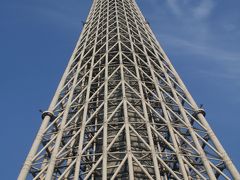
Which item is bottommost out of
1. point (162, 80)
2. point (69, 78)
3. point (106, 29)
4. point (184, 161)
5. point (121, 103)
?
point (184, 161)

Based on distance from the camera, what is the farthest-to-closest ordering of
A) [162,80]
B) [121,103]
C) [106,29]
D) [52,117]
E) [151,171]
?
[106,29] → [162,80] → [52,117] → [121,103] → [151,171]

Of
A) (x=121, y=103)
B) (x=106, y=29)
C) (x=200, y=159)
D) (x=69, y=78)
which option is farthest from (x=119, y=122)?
(x=106, y=29)

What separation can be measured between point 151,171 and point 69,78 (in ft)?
42.7

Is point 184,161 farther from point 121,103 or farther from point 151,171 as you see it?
point 121,103

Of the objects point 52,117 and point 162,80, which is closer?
point 52,117

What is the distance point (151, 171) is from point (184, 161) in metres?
2.24

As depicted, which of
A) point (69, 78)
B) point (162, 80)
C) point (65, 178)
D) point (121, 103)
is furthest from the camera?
point (69, 78)

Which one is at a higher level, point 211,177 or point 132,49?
point 132,49

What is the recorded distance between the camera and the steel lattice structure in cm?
2005

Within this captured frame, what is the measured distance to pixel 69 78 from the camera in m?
31.3

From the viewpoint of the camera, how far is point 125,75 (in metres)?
28.6

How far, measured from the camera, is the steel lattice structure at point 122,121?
20.0 meters

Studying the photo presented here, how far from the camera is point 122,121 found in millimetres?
23422

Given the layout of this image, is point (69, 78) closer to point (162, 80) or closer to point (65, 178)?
point (162, 80)
